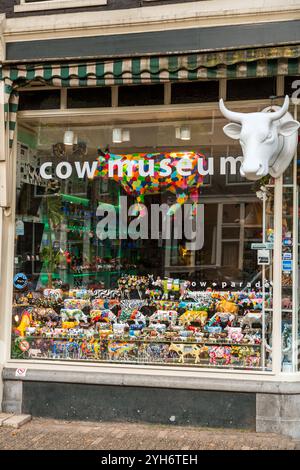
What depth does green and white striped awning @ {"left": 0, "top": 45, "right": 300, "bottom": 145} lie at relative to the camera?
634 centimetres

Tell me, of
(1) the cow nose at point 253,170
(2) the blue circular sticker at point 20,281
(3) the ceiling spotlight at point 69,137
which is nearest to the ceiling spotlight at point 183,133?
(3) the ceiling spotlight at point 69,137

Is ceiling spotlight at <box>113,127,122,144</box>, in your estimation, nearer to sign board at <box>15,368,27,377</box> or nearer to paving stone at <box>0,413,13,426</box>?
sign board at <box>15,368,27,377</box>

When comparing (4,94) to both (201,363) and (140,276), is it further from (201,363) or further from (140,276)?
(201,363)

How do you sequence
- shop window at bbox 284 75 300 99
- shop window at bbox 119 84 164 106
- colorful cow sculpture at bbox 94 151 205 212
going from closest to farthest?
shop window at bbox 284 75 300 99 < shop window at bbox 119 84 164 106 < colorful cow sculpture at bbox 94 151 205 212

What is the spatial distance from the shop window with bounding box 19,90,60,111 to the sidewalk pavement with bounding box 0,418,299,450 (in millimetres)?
3862

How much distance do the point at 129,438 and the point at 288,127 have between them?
3.70 metres

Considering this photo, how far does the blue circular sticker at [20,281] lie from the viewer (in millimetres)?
7695

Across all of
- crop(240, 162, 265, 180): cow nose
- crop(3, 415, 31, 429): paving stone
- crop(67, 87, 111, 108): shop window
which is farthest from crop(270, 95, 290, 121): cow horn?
crop(3, 415, 31, 429): paving stone

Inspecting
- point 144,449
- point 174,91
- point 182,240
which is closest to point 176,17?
point 174,91

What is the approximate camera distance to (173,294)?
7465 millimetres

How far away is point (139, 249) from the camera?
298 inches

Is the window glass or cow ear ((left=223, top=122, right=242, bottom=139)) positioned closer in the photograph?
cow ear ((left=223, top=122, right=242, bottom=139))

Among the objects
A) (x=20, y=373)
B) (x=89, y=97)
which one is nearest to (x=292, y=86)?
(x=89, y=97)

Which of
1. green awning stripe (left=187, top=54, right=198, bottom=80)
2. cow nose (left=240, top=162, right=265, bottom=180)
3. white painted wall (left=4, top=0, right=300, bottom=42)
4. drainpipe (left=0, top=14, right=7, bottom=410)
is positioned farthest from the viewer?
drainpipe (left=0, top=14, right=7, bottom=410)
